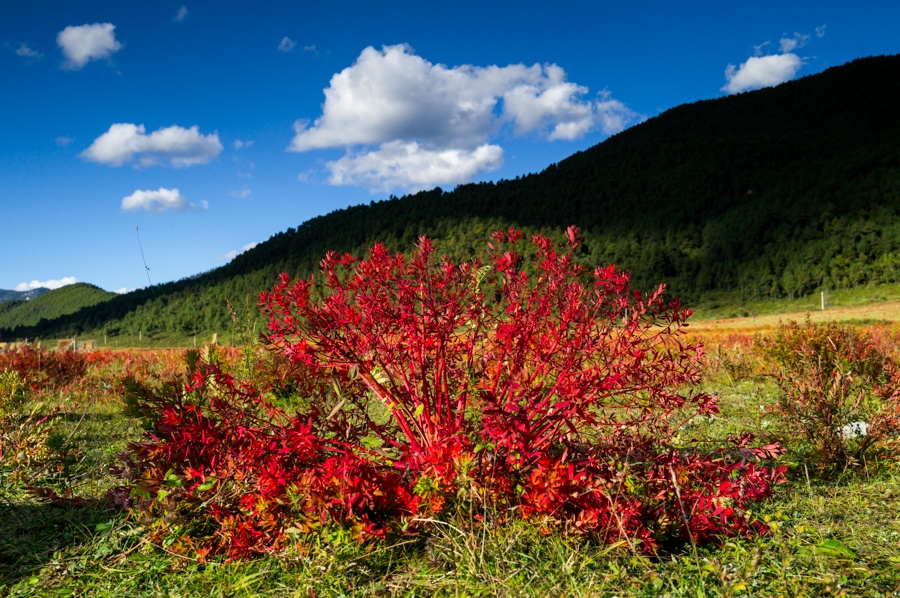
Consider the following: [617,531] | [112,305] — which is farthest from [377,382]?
[112,305]

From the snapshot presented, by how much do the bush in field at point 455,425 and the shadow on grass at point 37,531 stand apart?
57 centimetres

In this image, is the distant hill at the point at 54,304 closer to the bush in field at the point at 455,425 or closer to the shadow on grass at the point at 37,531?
the shadow on grass at the point at 37,531

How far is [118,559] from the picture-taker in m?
2.96

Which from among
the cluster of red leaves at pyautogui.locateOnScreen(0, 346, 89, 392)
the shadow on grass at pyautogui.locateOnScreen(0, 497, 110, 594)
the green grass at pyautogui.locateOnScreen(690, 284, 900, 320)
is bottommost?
the green grass at pyautogui.locateOnScreen(690, 284, 900, 320)

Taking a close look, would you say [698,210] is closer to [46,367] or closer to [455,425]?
[46,367]

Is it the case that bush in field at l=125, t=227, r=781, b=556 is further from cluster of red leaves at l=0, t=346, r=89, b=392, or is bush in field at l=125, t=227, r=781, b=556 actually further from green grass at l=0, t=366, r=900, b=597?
cluster of red leaves at l=0, t=346, r=89, b=392

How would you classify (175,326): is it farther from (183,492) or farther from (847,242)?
(183,492)

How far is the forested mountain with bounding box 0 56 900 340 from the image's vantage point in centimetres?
5800

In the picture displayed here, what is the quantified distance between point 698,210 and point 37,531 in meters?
79.6

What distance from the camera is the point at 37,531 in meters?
3.54

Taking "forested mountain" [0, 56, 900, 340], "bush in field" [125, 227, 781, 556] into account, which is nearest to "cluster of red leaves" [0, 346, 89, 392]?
"bush in field" [125, 227, 781, 556]

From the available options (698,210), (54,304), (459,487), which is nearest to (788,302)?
(698,210)

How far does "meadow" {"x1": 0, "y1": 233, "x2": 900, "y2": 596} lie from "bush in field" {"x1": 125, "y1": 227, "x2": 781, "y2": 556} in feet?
0.04

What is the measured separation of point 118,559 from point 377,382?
1524mm
